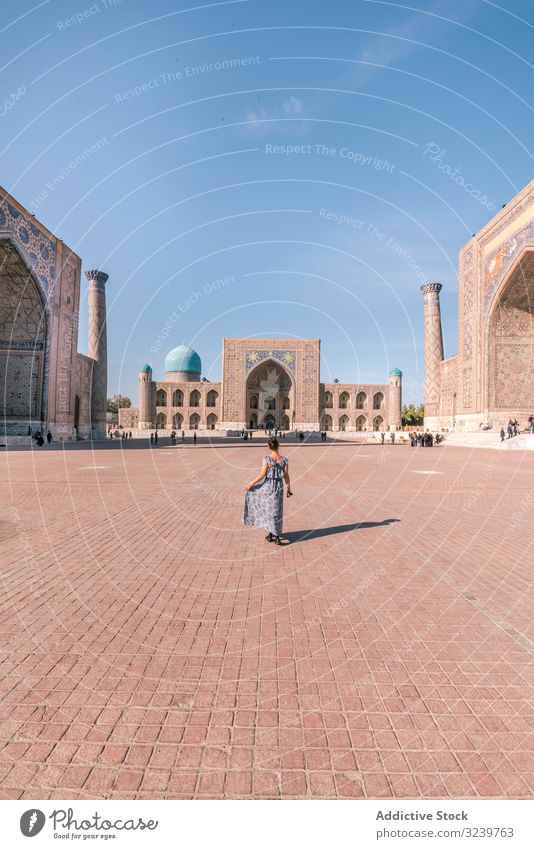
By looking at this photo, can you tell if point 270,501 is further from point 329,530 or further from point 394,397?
point 394,397

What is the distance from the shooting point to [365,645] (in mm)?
2887

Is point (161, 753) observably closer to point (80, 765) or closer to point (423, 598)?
point (80, 765)

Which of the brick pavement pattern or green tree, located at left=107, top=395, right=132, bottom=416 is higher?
green tree, located at left=107, top=395, right=132, bottom=416

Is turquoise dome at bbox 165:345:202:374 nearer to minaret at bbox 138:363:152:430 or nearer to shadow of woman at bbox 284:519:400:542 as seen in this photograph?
minaret at bbox 138:363:152:430

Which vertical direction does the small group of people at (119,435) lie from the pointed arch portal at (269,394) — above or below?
below

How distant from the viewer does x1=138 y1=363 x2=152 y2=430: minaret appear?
184 feet

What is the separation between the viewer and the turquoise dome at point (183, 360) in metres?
62.3

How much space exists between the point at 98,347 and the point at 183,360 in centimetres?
2867

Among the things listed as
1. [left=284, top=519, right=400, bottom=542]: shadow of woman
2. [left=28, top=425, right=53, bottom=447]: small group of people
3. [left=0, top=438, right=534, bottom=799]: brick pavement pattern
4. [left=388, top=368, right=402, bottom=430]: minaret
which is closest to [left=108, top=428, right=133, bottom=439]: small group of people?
[left=28, top=425, right=53, bottom=447]: small group of people

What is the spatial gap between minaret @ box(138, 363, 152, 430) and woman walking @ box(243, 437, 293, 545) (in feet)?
172

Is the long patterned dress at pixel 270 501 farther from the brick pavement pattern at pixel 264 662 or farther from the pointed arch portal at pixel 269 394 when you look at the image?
the pointed arch portal at pixel 269 394

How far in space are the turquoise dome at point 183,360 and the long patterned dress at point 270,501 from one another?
5826cm

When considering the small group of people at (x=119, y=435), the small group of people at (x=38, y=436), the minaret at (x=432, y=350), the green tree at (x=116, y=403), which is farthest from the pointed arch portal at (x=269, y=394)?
the green tree at (x=116, y=403)
